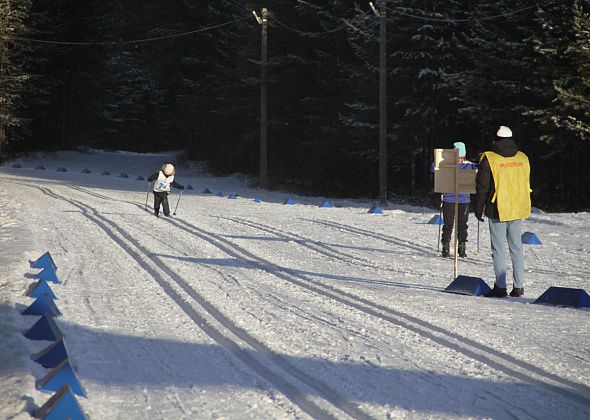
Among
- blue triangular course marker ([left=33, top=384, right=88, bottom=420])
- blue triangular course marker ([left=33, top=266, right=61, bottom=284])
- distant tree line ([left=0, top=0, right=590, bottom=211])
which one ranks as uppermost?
distant tree line ([left=0, top=0, right=590, bottom=211])

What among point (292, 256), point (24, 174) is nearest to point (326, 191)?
point (24, 174)

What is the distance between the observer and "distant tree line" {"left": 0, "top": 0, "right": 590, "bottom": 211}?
26.7 metres

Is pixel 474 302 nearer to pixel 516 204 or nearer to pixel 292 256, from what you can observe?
pixel 516 204

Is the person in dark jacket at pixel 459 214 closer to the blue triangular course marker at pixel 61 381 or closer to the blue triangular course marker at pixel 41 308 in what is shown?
the blue triangular course marker at pixel 41 308

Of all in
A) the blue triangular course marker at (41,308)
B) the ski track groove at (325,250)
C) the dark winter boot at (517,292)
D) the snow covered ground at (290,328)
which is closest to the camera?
the snow covered ground at (290,328)

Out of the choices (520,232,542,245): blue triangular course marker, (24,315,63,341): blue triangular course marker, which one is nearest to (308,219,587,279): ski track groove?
(520,232,542,245): blue triangular course marker

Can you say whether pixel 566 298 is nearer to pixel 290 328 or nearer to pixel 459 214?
pixel 290 328

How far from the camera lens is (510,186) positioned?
9430mm

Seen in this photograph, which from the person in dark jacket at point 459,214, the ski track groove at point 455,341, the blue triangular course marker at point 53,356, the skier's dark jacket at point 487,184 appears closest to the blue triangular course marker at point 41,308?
the blue triangular course marker at point 53,356

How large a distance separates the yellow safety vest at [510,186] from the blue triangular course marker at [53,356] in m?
5.70

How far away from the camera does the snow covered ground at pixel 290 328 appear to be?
198 inches

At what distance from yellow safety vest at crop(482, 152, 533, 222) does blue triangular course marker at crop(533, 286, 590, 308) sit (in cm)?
101

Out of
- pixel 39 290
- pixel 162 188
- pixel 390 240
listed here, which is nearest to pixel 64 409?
pixel 39 290

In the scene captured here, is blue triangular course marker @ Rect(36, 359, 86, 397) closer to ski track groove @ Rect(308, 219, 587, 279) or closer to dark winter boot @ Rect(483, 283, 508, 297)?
dark winter boot @ Rect(483, 283, 508, 297)
